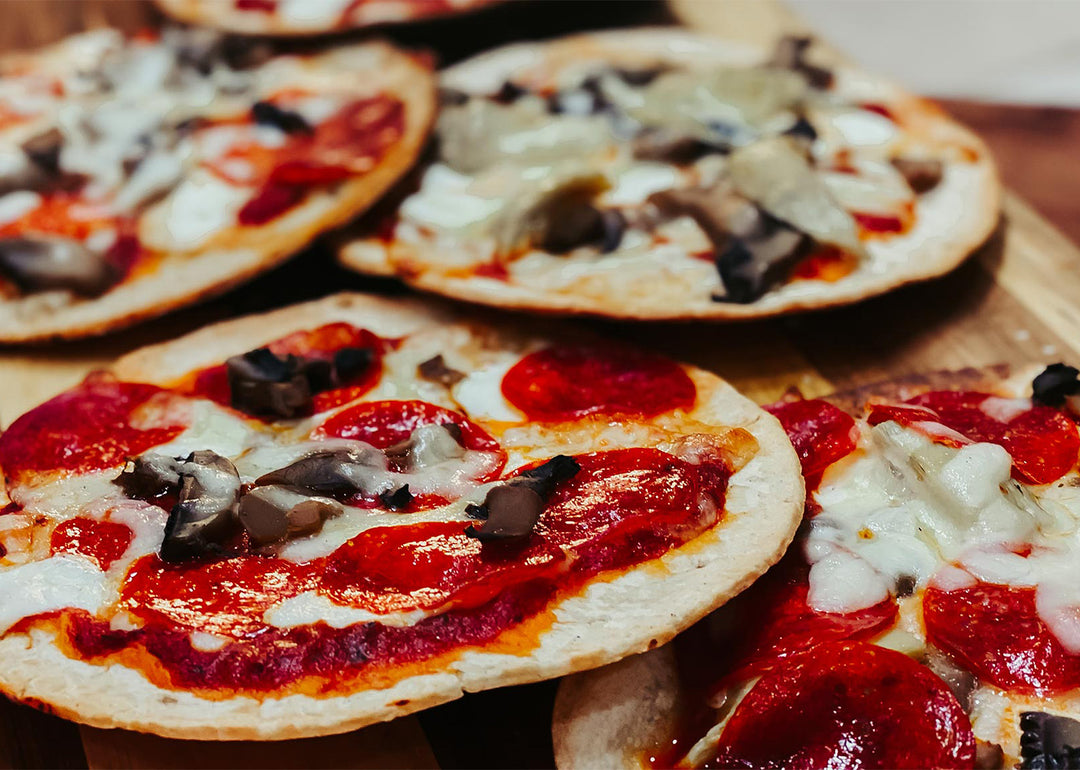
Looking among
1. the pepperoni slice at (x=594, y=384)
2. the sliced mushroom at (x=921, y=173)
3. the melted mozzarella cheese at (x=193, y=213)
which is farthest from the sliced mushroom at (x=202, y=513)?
the sliced mushroom at (x=921, y=173)

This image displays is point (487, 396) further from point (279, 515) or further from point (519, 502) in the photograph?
point (279, 515)

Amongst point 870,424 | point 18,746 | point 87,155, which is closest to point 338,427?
point 18,746

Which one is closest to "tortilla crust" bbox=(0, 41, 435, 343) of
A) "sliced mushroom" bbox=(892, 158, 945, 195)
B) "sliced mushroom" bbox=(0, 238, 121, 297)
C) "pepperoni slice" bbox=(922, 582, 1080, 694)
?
"sliced mushroom" bbox=(0, 238, 121, 297)

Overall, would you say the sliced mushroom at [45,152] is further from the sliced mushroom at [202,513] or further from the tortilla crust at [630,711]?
the tortilla crust at [630,711]

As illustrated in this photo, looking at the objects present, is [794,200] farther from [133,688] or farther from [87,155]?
[87,155]

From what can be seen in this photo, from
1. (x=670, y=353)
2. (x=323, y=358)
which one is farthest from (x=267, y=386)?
(x=670, y=353)
